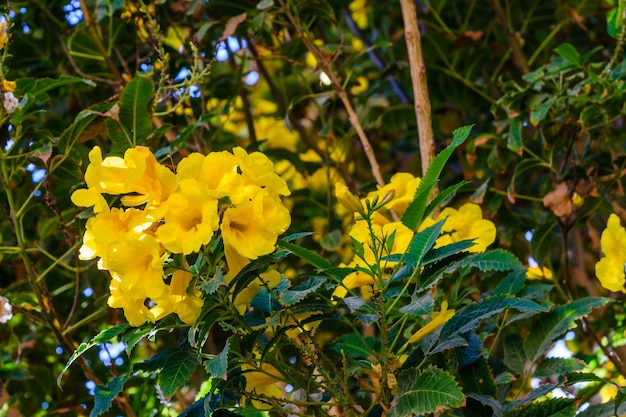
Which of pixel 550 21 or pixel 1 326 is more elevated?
pixel 550 21

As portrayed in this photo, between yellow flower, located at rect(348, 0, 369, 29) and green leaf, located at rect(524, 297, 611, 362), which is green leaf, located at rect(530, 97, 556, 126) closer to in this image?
green leaf, located at rect(524, 297, 611, 362)

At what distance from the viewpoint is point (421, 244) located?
0.89m

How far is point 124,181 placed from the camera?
0.90 meters

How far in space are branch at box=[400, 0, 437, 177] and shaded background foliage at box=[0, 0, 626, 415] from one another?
22 centimetres

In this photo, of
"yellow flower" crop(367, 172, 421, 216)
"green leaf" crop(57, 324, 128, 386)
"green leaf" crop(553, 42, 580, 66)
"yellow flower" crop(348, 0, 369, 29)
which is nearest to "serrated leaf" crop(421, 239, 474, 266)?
"yellow flower" crop(367, 172, 421, 216)

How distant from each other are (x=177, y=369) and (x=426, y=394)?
0.27m

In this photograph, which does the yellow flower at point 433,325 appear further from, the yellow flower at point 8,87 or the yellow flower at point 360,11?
the yellow flower at point 360,11

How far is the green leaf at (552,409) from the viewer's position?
892 millimetres

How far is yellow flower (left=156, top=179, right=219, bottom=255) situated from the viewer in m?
0.82

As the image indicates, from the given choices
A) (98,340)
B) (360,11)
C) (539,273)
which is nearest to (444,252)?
(98,340)

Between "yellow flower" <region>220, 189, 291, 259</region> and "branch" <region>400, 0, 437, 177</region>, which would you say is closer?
"yellow flower" <region>220, 189, 291, 259</region>

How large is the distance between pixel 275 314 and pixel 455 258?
0.21m

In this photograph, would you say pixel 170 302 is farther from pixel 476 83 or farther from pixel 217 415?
pixel 476 83

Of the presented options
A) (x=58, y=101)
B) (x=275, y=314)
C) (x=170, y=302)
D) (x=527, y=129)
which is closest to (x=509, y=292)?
(x=275, y=314)
